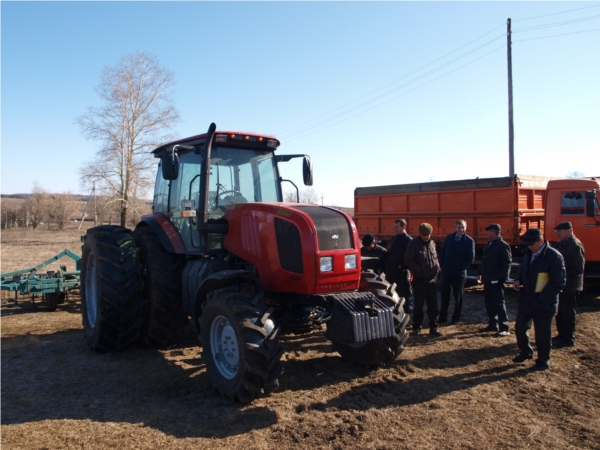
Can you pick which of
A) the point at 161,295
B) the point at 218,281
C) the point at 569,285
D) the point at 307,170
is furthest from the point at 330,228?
the point at 569,285

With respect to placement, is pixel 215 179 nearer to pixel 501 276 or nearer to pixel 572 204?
pixel 501 276

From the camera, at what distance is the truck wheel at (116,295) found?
603 cm

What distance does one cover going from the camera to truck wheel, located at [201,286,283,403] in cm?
418

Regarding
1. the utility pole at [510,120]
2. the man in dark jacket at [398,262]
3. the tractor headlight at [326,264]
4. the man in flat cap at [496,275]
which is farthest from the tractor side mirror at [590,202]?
the tractor headlight at [326,264]

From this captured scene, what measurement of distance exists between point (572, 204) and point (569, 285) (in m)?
4.09

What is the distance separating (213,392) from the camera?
4.71m

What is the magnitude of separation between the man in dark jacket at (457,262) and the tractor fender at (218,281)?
411cm

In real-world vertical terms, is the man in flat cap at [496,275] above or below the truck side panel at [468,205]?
below

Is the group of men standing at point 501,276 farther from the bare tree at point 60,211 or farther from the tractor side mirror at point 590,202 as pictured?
the bare tree at point 60,211

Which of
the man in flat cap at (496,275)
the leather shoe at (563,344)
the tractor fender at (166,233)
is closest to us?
the tractor fender at (166,233)

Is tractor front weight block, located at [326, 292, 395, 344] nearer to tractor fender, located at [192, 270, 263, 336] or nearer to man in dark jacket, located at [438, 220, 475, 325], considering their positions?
tractor fender, located at [192, 270, 263, 336]

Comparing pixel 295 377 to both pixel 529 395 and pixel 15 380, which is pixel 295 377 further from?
pixel 15 380

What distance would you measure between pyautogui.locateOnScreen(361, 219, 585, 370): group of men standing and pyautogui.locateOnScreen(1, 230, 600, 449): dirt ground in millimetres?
382

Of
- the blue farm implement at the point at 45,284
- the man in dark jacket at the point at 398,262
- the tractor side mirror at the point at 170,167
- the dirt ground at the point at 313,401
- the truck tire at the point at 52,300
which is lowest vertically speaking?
the dirt ground at the point at 313,401
